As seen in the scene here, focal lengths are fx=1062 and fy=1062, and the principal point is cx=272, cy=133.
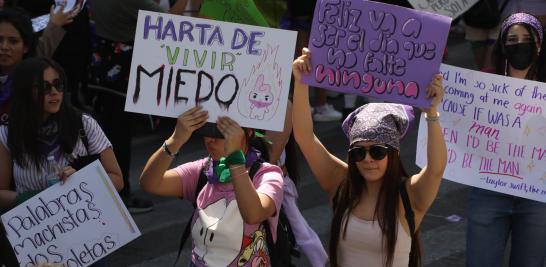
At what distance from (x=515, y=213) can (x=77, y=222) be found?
1.99 metres

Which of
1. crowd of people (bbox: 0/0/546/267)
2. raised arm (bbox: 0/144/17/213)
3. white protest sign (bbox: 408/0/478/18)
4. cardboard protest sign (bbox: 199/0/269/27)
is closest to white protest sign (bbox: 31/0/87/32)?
crowd of people (bbox: 0/0/546/267)

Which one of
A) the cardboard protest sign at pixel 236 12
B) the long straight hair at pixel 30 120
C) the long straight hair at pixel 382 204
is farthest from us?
the cardboard protest sign at pixel 236 12

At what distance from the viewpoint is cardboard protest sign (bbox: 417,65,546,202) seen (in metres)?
4.80

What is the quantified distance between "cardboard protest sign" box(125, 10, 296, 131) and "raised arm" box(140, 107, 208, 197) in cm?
4

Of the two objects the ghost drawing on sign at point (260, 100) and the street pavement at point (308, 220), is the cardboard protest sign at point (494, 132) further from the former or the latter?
the street pavement at point (308, 220)

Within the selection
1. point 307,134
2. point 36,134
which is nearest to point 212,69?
point 307,134

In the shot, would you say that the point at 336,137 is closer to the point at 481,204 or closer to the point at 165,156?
the point at 481,204

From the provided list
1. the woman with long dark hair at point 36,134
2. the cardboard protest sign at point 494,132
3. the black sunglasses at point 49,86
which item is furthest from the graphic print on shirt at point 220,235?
the cardboard protest sign at point 494,132

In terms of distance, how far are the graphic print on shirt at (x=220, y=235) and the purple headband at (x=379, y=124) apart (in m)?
0.55

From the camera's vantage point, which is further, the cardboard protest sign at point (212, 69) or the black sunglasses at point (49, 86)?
the black sunglasses at point (49, 86)

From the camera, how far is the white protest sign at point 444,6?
6844 mm

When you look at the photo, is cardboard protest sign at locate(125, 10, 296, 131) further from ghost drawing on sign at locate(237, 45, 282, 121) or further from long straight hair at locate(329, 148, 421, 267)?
long straight hair at locate(329, 148, 421, 267)

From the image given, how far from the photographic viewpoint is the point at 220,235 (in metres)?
4.06

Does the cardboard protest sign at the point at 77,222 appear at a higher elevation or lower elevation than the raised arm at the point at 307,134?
lower
